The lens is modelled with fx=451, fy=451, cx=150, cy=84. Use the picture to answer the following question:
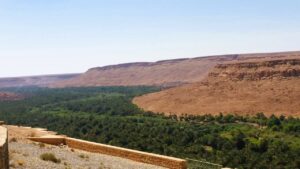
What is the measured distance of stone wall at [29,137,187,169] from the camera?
56.6 ft

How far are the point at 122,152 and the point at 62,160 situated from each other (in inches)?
147

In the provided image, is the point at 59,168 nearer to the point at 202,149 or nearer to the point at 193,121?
the point at 202,149

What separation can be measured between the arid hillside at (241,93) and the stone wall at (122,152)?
174ft

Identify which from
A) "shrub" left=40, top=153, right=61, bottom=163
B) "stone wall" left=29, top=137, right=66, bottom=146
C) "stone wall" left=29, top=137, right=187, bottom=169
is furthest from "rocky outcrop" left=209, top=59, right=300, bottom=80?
"shrub" left=40, top=153, right=61, bottom=163

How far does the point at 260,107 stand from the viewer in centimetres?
7631

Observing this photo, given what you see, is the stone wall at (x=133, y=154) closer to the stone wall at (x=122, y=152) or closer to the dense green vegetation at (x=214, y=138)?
the stone wall at (x=122, y=152)

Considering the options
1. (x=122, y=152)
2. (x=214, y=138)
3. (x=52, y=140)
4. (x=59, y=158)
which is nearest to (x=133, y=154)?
(x=122, y=152)

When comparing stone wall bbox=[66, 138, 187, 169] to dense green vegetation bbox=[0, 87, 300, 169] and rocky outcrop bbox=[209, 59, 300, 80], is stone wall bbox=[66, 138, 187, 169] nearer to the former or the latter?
dense green vegetation bbox=[0, 87, 300, 169]

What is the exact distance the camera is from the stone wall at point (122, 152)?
56.6 feet

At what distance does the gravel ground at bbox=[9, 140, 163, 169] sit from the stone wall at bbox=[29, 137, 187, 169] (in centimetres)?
37

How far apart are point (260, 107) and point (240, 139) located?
33.9 meters

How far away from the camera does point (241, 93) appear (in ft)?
287

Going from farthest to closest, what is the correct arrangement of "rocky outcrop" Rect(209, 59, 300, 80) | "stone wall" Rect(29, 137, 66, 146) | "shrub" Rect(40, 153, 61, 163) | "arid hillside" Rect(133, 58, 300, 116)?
1. "rocky outcrop" Rect(209, 59, 300, 80)
2. "arid hillside" Rect(133, 58, 300, 116)
3. "stone wall" Rect(29, 137, 66, 146)
4. "shrub" Rect(40, 153, 61, 163)

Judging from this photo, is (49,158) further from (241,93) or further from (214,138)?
(241,93)
